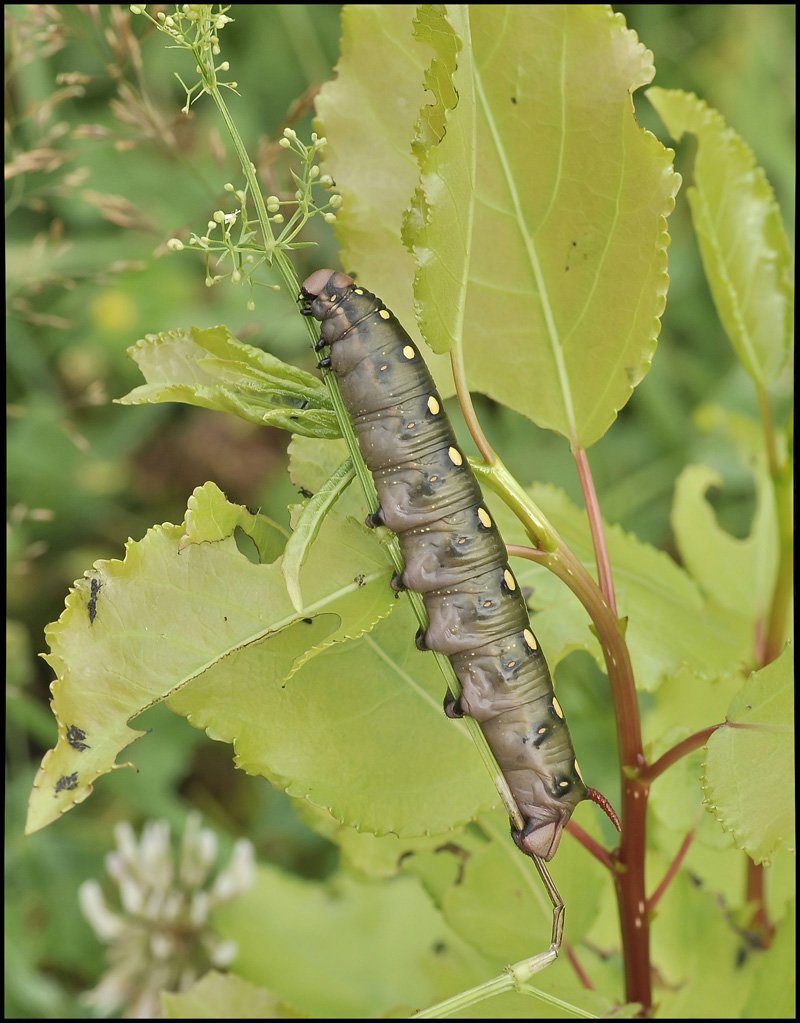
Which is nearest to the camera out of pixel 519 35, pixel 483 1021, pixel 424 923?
pixel 519 35

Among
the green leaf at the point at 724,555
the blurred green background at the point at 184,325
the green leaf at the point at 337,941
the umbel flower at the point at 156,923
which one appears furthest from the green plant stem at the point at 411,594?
the blurred green background at the point at 184,325

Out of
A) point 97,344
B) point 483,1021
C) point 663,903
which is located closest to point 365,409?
point 483,1021

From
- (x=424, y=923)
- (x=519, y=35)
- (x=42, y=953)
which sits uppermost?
Result: (x=519, y=35)

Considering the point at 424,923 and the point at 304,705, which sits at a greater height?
the point at 304,705

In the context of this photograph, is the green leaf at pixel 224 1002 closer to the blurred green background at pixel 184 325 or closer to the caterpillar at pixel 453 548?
the caterpillar at pixel 453 548

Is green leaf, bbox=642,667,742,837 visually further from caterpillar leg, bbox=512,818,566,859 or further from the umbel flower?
the umbel flower

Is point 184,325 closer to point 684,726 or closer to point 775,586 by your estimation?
point 775,586

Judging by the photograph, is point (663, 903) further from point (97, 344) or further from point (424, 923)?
point (97, 344)
